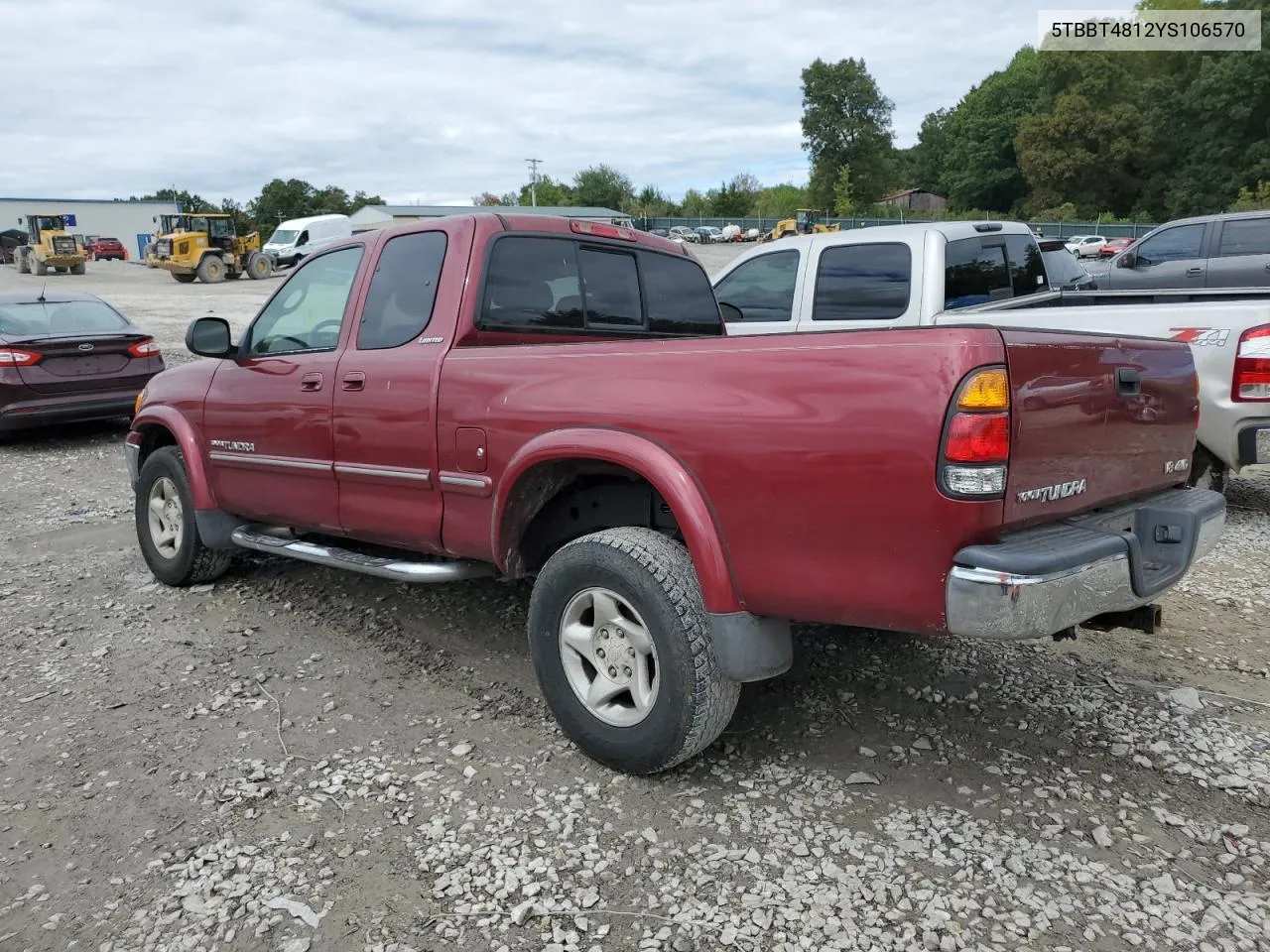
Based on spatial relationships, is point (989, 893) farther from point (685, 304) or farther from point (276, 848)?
point (685, 304)

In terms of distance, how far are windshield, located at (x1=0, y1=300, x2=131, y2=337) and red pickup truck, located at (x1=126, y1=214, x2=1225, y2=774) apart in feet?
19.6

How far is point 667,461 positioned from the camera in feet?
9.59

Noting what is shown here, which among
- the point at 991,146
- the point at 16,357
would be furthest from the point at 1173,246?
the point at 991,146

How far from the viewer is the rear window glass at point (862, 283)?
6.34 metres

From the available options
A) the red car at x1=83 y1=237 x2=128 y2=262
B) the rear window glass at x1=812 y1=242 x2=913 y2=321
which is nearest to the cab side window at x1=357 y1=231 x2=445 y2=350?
the rear window glass at x1=812 y1=242 x2=913 y2=321

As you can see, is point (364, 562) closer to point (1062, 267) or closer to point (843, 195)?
point (1062, 267)

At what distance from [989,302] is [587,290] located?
356 centimetres

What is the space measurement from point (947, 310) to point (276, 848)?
5.14 metres

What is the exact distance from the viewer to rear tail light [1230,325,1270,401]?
17.8ft

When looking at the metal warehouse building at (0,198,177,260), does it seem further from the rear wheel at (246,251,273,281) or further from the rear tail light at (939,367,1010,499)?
the rear tail light at (939,367,1010,499)

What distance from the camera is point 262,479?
15.0ft

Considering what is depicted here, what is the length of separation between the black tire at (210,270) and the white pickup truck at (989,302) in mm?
33350

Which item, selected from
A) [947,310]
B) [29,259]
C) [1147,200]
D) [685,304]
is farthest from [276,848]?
[1147,200]

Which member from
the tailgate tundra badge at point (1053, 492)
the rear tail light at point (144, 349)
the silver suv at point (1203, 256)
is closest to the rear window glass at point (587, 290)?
the tailgate tundra badge at point (1053, 492)
